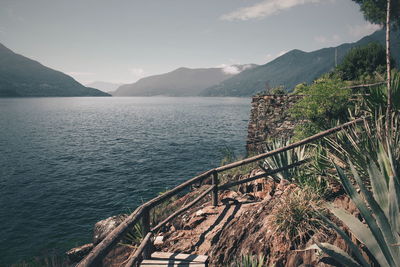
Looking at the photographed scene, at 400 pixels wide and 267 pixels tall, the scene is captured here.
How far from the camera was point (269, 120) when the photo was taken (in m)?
15.5

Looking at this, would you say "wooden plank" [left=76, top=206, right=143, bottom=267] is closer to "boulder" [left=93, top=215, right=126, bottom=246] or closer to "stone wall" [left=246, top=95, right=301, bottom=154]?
"boulder" [left=93, top=215, right=126, bottom=246]

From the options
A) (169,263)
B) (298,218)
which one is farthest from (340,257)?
(169,263)

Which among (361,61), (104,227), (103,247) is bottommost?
(104,227)

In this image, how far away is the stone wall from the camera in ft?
46.5

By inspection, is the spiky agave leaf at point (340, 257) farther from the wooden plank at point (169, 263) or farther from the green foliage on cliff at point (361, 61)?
the green foliage on cliff at point (361, 61)

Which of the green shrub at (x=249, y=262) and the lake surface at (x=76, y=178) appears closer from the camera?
the green shrub at (x=249, y=262)

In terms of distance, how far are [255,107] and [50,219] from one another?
14.5 metres

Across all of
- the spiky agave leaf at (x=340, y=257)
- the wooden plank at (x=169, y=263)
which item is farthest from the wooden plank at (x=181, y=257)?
the spiky agave leaf at (x=340, y=257)

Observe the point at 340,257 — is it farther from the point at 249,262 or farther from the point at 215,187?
the point at 215,187

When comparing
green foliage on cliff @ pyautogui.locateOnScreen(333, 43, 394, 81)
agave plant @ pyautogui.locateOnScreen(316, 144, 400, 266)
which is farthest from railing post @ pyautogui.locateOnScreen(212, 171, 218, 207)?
green foliage on cliff @ pyautogui.locateOnScreen(333, 43, 394, 81)

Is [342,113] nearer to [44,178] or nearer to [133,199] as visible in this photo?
[133,199]

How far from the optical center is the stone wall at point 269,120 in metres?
14.2

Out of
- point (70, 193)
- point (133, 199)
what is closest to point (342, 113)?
point (133, 199)

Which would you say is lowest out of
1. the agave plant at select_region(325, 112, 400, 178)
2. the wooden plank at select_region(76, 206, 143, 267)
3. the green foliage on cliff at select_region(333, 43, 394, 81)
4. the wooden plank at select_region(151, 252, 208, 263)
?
the wooden plank at select_region(151, 252, 208, 263)
